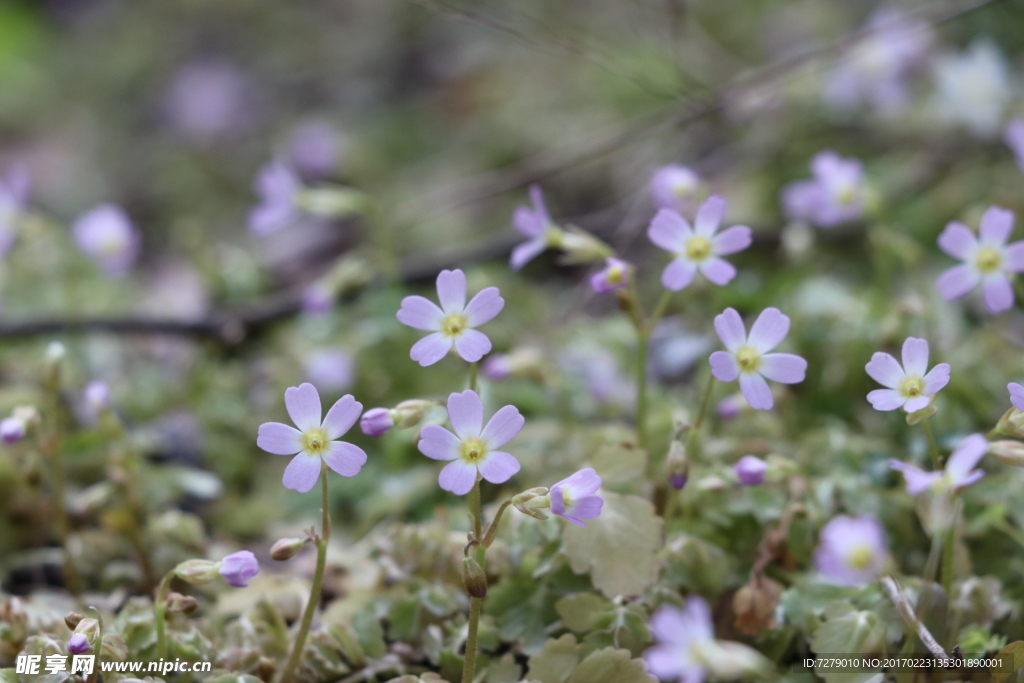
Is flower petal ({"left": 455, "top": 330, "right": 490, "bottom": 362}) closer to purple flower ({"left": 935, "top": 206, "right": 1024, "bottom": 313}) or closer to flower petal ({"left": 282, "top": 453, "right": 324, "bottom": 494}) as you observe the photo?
flower petal ({"left": 282, "top": 453, "right": 324, "bottom": 494})

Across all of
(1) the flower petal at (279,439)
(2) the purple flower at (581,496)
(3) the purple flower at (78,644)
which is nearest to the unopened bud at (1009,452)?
(2) the purple flower at (581,496)

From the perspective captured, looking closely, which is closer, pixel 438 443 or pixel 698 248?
pixel 438 443

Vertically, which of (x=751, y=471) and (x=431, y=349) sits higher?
(x=431, y=349)

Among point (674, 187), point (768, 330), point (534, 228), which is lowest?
point (768, 330)

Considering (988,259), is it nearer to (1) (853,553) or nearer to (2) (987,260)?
(2) (987,260)

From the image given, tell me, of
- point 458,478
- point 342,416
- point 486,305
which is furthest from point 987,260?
point 342,416

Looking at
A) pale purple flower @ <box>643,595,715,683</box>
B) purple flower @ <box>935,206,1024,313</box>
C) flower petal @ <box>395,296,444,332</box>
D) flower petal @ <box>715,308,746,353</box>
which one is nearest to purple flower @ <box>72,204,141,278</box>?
flower petal @ <box>395,296,444,332</box>

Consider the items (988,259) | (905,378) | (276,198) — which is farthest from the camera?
(276,198)
